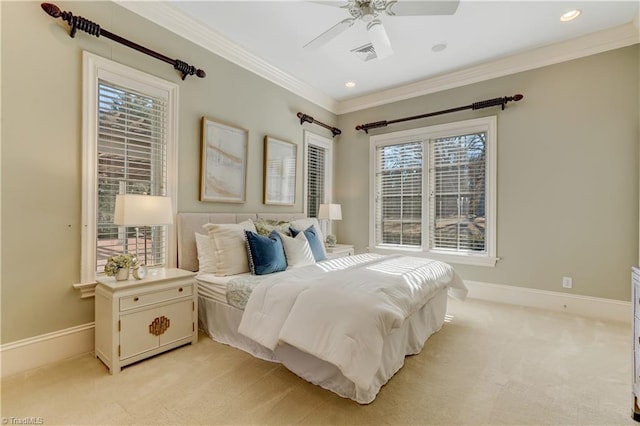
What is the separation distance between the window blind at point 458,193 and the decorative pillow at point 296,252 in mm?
2284

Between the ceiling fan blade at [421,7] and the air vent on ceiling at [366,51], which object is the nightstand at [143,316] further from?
the air vent on ceiling at [366,51]

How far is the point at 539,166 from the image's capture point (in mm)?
3697

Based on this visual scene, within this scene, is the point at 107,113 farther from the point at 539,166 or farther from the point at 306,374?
the point at 539,166

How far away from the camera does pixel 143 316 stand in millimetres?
2264

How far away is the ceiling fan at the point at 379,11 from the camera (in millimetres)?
2182

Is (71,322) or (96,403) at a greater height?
(71,322)

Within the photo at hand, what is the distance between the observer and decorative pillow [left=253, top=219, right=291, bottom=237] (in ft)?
10.7

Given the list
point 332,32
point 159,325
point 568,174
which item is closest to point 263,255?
point 159,325

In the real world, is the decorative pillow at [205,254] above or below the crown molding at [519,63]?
below

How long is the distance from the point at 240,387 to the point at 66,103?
2518 mm

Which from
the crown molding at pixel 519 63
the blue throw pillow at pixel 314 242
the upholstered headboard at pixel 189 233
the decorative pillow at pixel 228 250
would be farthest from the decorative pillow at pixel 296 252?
the crown molding at pixel 519 63

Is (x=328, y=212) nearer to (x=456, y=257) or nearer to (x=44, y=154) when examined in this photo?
(x=456, y=257)

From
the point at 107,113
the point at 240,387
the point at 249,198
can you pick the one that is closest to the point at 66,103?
the point at 107,113

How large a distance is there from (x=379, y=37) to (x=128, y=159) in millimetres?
2527
